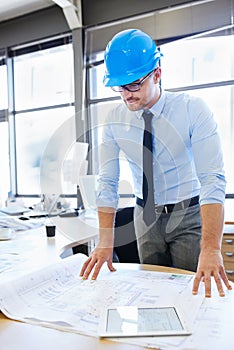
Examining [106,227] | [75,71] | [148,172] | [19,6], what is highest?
[19,6]

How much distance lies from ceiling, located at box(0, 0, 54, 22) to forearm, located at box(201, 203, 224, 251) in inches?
164

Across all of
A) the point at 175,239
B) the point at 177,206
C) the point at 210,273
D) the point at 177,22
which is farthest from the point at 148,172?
the point at 177,22

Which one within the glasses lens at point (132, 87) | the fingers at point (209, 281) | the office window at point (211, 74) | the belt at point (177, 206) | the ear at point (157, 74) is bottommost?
the fingers at point (209, 281)

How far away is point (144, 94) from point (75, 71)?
3.19 m

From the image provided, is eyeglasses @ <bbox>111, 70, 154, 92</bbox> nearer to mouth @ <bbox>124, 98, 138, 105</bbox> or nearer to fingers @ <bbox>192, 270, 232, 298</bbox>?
mouth @ <bbox>124, 98, 138, 105</bbox>

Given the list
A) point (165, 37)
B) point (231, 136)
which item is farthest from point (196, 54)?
point (231, 136)

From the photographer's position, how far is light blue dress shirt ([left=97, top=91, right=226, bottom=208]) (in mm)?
A: 1345

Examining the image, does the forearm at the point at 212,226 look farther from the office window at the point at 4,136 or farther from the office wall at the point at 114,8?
the office window at the point at 4,136

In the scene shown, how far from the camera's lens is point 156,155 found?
56.4 inches

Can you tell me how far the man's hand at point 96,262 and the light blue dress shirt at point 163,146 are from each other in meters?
0.21

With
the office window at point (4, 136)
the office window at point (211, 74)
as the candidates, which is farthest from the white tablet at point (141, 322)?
the office window at point (4, 136)

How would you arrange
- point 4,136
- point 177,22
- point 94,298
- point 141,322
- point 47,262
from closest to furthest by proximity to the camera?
point 141,322
point 94,298
point 47,262
point 177,22
point 4,136

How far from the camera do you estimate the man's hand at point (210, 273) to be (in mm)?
926

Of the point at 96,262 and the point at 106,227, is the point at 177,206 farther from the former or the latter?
the point at 96,262
